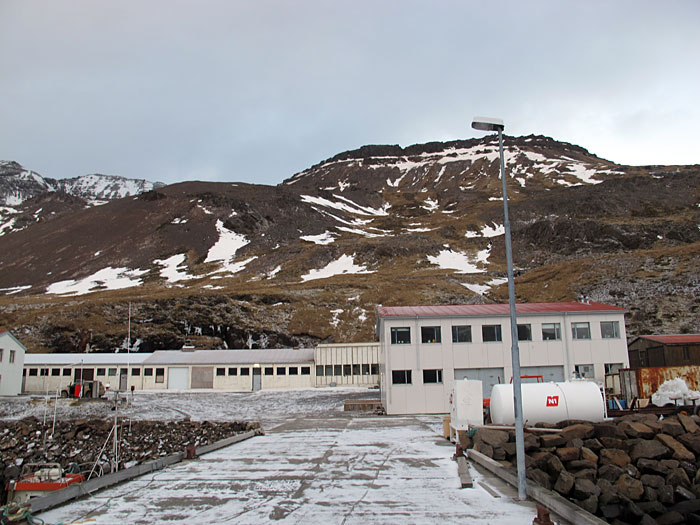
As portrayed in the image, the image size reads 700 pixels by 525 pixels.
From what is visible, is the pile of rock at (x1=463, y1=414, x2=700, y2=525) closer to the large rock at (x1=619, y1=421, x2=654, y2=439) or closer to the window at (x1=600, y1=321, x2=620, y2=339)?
the large rock at (x1=619, y1=421, x2=654, y2=439)

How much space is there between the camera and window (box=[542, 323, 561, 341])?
36938 mm

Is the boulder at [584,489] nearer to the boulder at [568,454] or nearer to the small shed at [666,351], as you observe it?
Result: the boulder at [568,454]

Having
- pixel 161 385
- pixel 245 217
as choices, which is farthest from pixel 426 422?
pixel 245 217

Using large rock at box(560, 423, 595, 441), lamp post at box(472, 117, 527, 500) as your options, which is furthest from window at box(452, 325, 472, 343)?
lamp post at box(472, 117, 527, 500)

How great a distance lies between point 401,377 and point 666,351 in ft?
71.9

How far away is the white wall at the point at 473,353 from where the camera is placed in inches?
1396

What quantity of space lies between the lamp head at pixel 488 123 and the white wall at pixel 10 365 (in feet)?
179

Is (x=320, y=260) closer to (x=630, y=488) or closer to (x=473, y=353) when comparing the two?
(x=473, y=353)

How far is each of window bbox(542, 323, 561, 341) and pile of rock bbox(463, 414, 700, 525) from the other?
1832 centimetres

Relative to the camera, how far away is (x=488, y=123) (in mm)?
12094

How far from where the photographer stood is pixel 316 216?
172m

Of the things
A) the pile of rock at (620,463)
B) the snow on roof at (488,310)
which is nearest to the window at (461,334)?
the snow on roof at (488,310)

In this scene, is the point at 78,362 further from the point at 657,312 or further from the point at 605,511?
the point at 657,312

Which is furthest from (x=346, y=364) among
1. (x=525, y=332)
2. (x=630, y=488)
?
(x=630, y=488)
